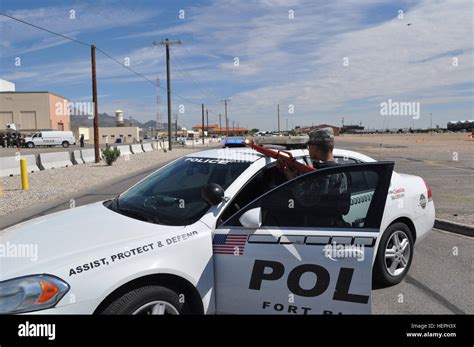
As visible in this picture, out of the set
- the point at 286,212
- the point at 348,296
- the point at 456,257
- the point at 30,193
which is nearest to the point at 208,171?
the point at 286,212

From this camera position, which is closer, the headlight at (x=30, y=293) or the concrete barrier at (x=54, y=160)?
the headlight at (x=30, y=293)

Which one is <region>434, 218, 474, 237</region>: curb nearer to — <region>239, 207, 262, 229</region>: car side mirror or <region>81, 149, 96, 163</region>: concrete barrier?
<region>239, 207, 262, 229</region>: car side mirror

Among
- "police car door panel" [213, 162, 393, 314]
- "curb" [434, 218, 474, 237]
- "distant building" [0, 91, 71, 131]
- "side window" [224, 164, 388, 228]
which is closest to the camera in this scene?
"police car door panel" [213, 162, 393, 314]

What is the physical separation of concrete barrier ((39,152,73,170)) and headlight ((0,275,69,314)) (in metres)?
18.4

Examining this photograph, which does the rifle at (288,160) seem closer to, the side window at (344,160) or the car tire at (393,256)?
the side window at (344,160)

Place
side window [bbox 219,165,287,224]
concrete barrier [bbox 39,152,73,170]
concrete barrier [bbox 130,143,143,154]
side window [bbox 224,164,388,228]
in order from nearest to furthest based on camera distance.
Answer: side window [bbox 224,164,388,228]
side window [bbox 219,165,287,224]
concrete barrier [bbox 39,152,73,170]
concrete barrier [bbox 130,143,143,154]

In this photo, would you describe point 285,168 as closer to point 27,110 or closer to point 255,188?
point 255,188

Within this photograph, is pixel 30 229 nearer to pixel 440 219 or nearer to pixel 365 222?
pixel 365 222

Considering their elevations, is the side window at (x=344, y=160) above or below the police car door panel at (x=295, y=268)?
above

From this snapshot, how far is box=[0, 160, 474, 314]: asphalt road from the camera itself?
3.91 m

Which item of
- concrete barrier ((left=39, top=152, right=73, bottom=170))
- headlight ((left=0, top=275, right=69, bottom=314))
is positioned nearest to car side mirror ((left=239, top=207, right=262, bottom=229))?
headlight ((left=0, top=275, right=69, bottom=314))

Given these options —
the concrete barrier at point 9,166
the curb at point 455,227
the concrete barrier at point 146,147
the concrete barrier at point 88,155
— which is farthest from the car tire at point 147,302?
the concrete barrier at point 146,147

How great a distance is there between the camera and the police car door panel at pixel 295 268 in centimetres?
292

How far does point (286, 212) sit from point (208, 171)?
1.02m
